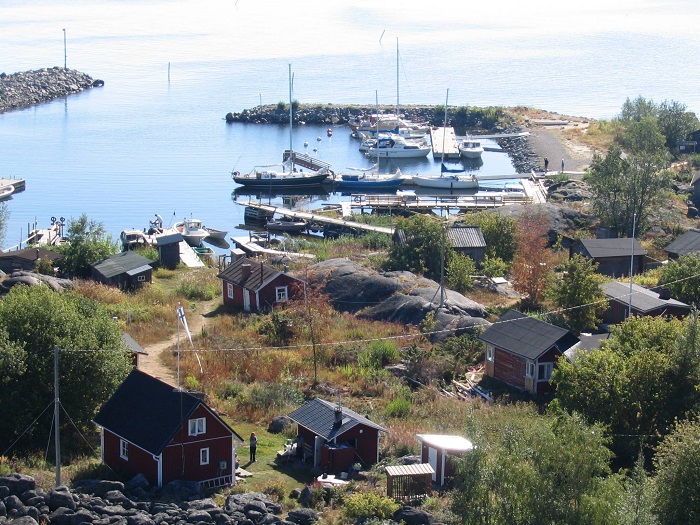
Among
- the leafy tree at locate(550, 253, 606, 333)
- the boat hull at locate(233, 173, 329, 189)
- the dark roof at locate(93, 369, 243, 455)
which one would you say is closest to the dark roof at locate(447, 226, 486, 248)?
the leafy tree at locate(550, 253, 606, 333)

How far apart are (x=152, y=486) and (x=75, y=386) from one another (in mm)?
4091

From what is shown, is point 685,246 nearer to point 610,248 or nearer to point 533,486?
point 610,248

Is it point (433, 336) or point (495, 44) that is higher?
point (495, 44)

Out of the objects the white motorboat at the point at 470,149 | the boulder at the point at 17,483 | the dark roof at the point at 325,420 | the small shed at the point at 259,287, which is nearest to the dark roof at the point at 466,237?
the small shed at the point at 259,287

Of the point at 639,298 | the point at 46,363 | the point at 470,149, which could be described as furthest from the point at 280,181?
the point at 46,363

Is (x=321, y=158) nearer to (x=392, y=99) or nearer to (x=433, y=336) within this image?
(x=392, y=99)

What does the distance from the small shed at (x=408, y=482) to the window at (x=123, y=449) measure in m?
6.15

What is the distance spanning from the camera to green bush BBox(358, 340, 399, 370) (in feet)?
109

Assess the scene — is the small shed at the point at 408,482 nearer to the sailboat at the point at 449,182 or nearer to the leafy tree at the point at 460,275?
the leafy tree at the point at 460,275

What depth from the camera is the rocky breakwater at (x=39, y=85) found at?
111812 millimetres

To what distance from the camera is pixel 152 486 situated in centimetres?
2380

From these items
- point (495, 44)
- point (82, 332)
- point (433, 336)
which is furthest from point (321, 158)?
point (495, 44)

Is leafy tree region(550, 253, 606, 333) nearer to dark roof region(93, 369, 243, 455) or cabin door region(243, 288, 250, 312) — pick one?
cabin door region(243, 288, 250, 312)

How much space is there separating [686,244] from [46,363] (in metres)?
27.9
